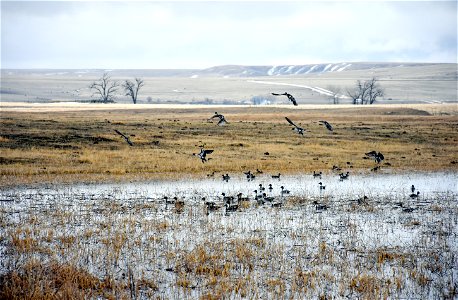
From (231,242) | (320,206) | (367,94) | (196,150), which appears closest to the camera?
(231,242)

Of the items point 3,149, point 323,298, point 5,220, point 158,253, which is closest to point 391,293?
point 323,298

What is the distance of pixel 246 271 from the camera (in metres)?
13.0

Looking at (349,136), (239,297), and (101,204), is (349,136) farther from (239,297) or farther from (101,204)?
(239,297)

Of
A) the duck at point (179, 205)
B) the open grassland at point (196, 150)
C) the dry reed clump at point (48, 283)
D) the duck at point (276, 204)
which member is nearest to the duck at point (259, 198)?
the duck at point (276, 204)

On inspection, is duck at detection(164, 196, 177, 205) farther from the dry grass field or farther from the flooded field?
the dry grass field

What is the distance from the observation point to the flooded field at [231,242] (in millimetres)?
11930

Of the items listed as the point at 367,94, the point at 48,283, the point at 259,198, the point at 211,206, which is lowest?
the point at 259,198

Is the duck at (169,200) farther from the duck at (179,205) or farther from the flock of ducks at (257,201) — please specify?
the duck at (179,205)

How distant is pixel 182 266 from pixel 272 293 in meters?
2.63

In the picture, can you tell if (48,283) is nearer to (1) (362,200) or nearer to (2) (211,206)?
(2) (211,206)

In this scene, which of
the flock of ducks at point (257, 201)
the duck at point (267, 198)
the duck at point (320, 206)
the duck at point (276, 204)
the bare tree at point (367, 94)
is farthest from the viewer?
the bare tree at point (367, 94)

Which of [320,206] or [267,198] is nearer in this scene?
[320,206]

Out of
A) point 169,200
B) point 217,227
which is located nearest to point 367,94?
point 169,200

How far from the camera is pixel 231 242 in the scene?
50.3 ft
